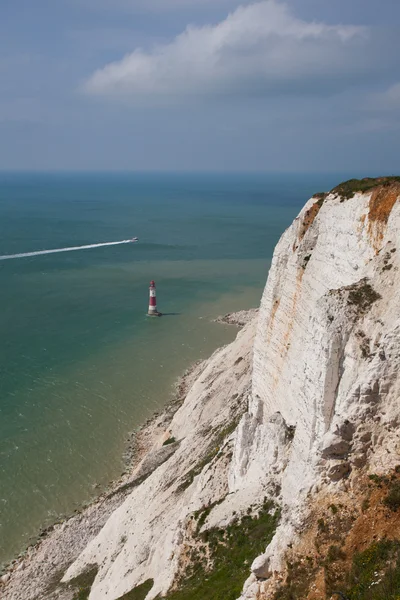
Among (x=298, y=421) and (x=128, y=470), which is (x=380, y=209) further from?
(x=128, y=470)

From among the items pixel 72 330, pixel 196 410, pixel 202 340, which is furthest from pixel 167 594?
pixel 72 330

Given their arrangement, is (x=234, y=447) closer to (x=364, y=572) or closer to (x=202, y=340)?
(x=364, y=572)

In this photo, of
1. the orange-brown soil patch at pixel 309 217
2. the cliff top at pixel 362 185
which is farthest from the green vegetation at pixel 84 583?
the cliff top at pixel 362 185

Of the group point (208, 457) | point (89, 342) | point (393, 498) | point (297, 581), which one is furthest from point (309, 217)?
point (89, 342)

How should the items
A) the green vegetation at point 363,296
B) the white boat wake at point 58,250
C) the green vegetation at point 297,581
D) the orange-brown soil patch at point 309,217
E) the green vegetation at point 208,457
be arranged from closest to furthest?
the green vegetation at point 297,581
the green vegetation at point 363,296
the orange-brown soil patch at point 309,217
the green vegetation at point 208,457
the white boat wake at point 58,250

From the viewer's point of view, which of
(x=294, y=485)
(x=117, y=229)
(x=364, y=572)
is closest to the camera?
(x=364, y=572)

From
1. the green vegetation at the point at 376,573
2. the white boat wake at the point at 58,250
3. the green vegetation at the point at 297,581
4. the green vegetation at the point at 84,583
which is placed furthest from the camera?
the white boat wake at the point at 58,250

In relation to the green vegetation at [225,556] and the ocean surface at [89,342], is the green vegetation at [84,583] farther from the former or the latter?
the green vegetation at [225,556]
